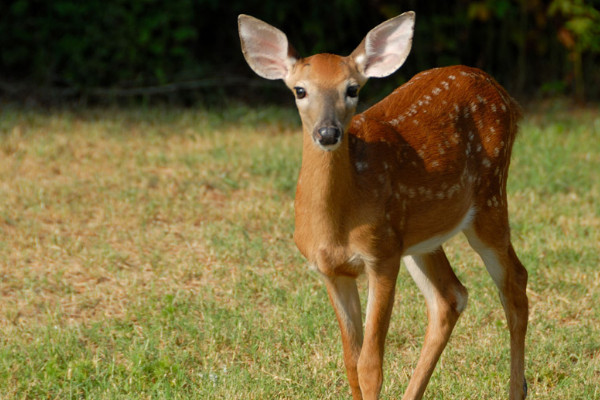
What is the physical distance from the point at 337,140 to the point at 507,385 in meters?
1.64

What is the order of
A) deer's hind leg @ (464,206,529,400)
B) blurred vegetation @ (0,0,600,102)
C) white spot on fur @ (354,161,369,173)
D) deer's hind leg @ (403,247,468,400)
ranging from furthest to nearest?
blurred vegetation @ (0,0,600,102), deer's hind leg @ (464,206,529,400), deer's hind leg @ (403,247,468,400), white spot on fur @ (354,161,369,173)

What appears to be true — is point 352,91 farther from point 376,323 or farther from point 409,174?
point 376,323

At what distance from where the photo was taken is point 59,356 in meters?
4.89

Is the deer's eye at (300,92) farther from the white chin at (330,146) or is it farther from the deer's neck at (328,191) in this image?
the white chin at (330,146)

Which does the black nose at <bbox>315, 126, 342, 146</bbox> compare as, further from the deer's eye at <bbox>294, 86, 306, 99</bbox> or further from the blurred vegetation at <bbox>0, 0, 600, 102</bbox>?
the blurred vegetation at <bbox>0, 0, 600, 102</bbox>

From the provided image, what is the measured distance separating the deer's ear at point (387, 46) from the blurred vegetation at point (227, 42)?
6.12 m

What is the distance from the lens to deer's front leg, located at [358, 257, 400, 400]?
4211 millimetres

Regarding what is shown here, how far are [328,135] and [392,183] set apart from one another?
1.87ft

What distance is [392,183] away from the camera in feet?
14.4

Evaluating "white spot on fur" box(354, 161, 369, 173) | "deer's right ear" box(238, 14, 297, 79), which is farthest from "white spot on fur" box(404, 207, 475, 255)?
"deer's right ear" box(238, 14, 297, 79)

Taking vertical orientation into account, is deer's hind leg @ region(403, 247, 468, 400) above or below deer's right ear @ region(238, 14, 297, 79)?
below

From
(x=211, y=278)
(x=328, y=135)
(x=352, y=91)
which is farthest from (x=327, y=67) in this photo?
(x=211, y=278)

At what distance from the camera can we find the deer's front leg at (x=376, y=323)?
4.21 metres

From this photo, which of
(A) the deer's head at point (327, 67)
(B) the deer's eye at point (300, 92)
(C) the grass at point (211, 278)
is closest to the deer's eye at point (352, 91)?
(A) the deer's head at point (327, 67)
